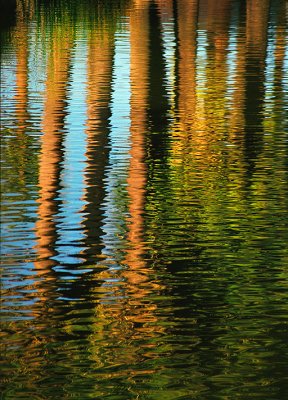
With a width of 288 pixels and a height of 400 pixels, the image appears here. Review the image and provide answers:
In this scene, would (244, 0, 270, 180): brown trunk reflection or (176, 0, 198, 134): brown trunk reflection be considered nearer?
(244, 0, 270, 180): brown trunk reflection

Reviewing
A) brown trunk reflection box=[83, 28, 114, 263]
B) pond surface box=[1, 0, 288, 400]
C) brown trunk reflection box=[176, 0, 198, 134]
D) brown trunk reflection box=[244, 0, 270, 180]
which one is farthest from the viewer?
brown trunk reflection box=[176, 0, 198, 134]

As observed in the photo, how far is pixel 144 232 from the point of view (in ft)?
32.8

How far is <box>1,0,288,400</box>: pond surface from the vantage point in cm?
652

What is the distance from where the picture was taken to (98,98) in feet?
61.2

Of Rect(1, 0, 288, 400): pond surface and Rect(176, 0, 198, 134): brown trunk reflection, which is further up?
Rect(176, 0, 198, 134): brown trunk reflection

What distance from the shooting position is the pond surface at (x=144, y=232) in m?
6.52

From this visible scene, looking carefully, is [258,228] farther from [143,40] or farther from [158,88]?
[143,40]

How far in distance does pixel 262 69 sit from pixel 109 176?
11334 millimetres

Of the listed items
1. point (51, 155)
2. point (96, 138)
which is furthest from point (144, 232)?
point (96, 138)

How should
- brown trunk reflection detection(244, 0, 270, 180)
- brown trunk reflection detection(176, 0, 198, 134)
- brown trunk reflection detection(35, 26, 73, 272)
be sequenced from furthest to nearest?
brown trunk reflection detection(176, 0, 198, 134)
brown trunk reflection detection(244, 0, 270, 180)
brown trunk reflection detection(35, 26, 73, 272)

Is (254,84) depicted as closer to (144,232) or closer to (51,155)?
(51,155)

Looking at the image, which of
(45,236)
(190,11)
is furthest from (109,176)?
(190,11)

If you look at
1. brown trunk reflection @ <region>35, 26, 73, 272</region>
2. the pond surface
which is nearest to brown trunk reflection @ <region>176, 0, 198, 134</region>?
the pond surface

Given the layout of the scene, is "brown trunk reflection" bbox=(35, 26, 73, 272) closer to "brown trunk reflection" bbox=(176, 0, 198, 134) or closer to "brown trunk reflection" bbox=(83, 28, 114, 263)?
"brown trunk reflection" bbox=(83, 28, 114, 263)
